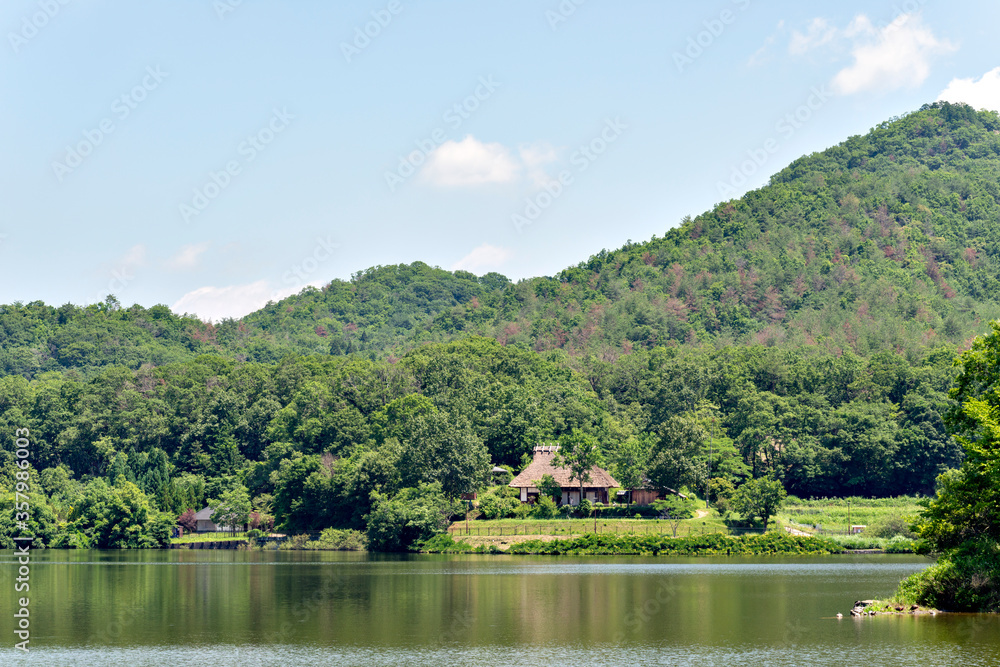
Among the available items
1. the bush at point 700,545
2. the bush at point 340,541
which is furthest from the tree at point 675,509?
the bush at point 340,541

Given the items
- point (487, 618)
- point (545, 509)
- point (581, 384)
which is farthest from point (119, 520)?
point (487, 618)

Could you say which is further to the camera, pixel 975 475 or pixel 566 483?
pixel 566 483

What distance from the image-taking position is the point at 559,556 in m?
70.1

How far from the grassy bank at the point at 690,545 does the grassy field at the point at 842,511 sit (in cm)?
Answer: 690

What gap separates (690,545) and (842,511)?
802 inches

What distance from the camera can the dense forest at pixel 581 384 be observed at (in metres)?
85.9

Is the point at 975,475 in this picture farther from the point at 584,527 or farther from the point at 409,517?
the point at 409,517

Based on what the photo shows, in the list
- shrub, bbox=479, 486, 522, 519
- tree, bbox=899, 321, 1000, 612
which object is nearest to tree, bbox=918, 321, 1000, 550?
tree, bbox=899, 321, 1000, 612

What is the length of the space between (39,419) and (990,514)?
319ft

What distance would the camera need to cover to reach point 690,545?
68.5 metres

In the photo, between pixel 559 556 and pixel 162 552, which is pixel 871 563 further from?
pixel 162 552

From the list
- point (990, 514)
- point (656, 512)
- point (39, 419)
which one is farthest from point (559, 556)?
point (39, 419)

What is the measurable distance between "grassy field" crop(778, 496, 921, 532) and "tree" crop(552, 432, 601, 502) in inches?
544

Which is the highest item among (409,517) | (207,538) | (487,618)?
(487,618)
